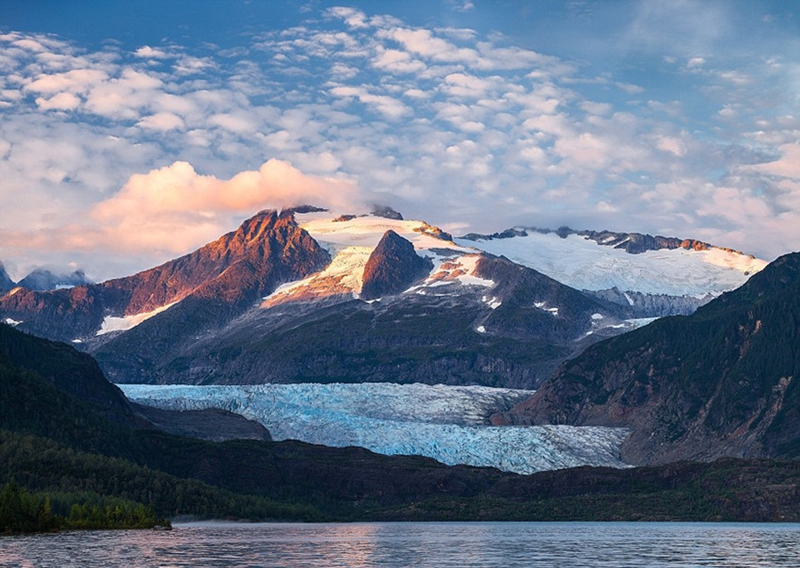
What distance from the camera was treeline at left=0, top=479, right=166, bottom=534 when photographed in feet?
502

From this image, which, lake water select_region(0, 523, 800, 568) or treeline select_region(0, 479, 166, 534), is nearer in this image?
lake water select_region(0, 523, 800, 568)

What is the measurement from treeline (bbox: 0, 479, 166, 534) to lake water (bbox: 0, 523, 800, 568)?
394 centimetres

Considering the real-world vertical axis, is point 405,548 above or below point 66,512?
below

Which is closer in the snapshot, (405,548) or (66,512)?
(405,548)

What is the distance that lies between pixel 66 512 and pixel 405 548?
54.9 m

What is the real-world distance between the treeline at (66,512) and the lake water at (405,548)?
3.94m

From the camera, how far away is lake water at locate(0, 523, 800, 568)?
117750 mm

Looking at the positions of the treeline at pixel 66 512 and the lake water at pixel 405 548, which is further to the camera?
the treeline at pixel 66 512

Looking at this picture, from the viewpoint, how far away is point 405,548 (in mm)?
142000

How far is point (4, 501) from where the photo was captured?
152500 millimetres

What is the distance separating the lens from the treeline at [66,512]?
502 ft

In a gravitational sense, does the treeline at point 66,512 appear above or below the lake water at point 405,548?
above

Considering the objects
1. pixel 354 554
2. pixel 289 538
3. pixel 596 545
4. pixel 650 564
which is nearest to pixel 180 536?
pixel 289 538

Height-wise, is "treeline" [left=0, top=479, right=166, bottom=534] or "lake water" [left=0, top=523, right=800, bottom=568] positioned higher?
"treeline" [left=0, top=479, right=166, bottom=534]
